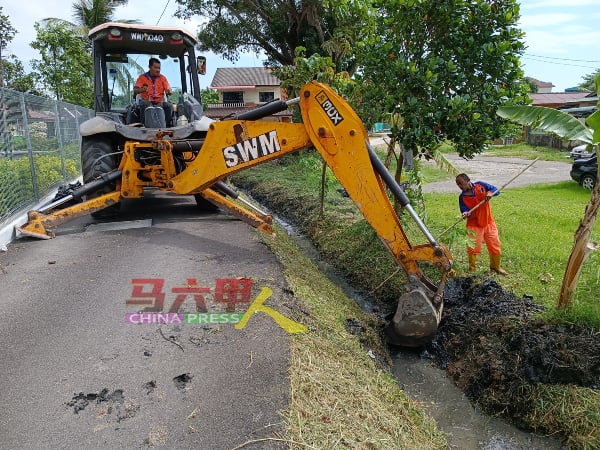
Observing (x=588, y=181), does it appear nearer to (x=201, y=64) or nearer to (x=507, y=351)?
(x=507, y=351)

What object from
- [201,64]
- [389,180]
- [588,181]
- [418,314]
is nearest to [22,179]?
[201,64]

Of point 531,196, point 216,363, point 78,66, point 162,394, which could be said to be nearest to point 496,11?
point 216,363

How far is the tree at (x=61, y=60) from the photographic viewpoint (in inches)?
730

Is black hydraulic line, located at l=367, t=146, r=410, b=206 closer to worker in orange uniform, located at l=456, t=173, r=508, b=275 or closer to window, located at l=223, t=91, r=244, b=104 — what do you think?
worker in orange uniform, located at l=456, t=173, r=508, b=275

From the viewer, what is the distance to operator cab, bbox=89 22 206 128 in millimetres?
7785

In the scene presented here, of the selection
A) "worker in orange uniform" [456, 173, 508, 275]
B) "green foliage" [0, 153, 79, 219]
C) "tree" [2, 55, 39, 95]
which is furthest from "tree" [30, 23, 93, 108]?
"worker in orange uniform" [456, 173, 508, 275]

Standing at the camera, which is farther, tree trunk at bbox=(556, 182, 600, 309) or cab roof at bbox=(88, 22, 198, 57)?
cab roof at bbox=(88, 22, 198, 57)

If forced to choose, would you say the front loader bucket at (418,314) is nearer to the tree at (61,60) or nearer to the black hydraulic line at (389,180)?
the black hydraulic line at (389,180)

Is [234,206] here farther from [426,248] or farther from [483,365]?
[483,365]

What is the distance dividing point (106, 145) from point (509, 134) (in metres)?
5.86

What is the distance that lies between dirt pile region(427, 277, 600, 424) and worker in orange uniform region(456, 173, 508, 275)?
2.13 feet

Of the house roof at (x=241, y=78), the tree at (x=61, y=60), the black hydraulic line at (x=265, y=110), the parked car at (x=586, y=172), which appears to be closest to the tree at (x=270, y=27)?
the tree at (x=61, y=60)

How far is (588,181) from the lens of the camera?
12.6 m

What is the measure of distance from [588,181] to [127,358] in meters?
12.7
